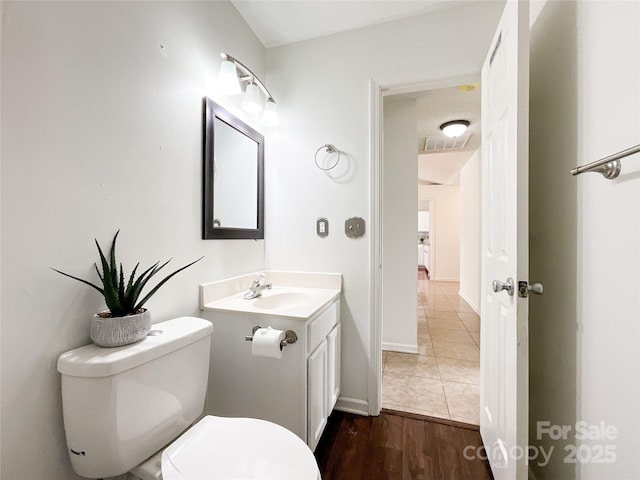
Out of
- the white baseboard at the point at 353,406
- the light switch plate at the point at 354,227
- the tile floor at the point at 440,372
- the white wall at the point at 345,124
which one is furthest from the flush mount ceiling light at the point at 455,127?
the white baseboard at the point at 353,406

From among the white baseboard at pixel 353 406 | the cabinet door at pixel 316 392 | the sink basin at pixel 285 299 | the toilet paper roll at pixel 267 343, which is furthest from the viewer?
the white baseboard at pixel 353 406

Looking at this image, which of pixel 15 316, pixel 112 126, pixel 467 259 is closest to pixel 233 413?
pixel 15 316

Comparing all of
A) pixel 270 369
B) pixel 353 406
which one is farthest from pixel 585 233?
pixel 353 406

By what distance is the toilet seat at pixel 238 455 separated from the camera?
29.8 inches

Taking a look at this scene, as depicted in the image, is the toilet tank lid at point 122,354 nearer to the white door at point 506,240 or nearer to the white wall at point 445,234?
the white door at point 506,240

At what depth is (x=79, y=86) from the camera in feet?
2.88

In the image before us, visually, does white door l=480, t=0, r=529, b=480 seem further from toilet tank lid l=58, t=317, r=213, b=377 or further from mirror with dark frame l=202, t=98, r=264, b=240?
mirror with dark frame l=202, t=98, r=264, b=240

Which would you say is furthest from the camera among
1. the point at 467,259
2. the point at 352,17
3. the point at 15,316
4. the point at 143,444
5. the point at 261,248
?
the point at 467,259

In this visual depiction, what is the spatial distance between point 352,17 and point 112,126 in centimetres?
151

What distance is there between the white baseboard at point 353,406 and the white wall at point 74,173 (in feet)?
3.74

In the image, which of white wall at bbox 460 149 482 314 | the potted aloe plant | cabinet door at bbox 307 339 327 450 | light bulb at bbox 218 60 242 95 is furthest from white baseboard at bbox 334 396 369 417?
white wall at bbox 460 149 482 314

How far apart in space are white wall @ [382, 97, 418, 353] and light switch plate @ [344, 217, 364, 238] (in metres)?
1.09

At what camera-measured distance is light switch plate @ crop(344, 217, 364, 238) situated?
1.75 meters

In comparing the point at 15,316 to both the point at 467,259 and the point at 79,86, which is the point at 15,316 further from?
the point at 467,259
